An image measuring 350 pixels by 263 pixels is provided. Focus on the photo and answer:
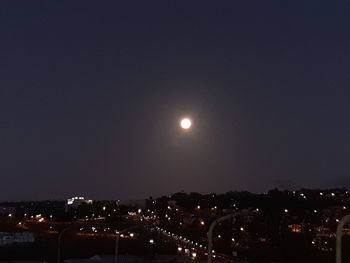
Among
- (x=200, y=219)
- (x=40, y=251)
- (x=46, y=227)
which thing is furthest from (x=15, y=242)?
(x=200, y=219)

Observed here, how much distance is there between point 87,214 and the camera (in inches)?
6280

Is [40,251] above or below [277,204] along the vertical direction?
below

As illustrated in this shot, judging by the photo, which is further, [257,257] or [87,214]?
[87,214]

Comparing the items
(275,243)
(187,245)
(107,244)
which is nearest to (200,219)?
(107,244)

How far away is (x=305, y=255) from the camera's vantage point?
7425 centimetres

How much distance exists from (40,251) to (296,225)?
133 ft

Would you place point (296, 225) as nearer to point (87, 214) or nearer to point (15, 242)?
point (15, 242)

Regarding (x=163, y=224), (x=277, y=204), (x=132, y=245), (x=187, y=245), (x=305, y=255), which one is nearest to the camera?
(x=305, y=255)

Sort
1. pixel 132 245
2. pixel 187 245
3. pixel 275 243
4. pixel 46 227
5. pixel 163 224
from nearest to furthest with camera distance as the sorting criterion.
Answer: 1. pixel 275 243
2. pixel 187 245
3. pixel 132 245
4. pixel 46 227
5. pixel 163 224

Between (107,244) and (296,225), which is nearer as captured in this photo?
(296,225)

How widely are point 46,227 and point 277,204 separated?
51.5 meters

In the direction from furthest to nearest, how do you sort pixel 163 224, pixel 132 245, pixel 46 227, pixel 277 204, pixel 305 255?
pixel 163 224
pixel 46 227
pixel 277 204
pixel 132 245
pixel 305 255

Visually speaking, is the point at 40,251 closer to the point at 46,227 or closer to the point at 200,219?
the point at 46,227

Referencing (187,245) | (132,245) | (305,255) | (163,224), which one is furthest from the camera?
(163,224)
